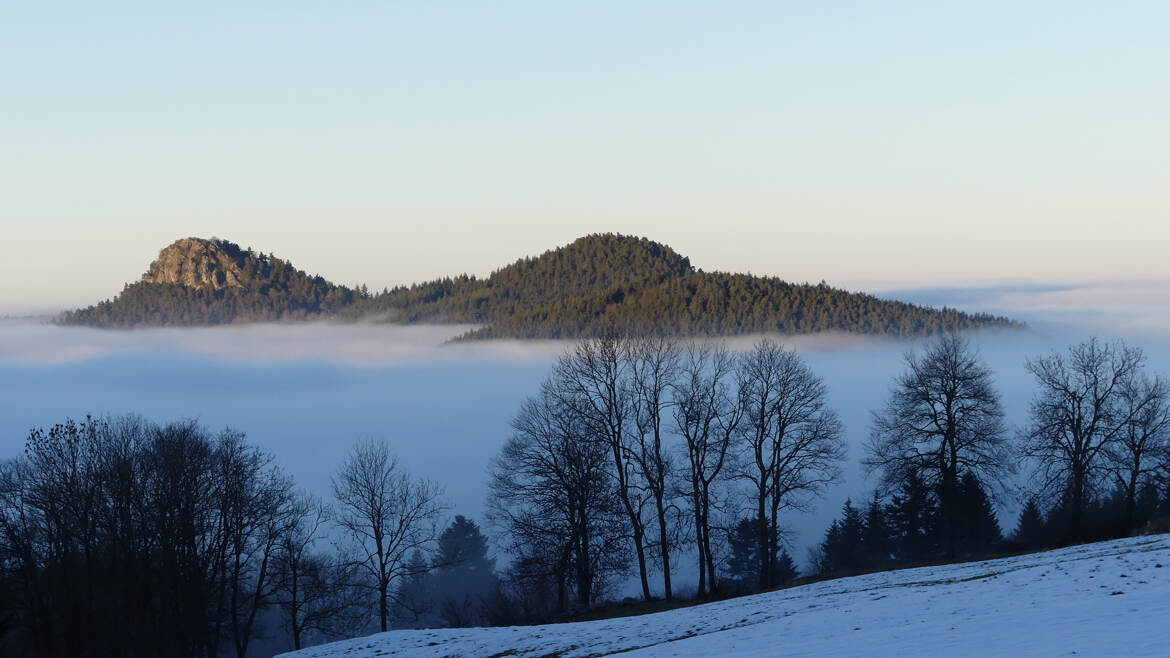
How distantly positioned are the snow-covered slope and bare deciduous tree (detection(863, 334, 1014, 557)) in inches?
394

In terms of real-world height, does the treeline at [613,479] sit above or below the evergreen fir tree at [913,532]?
above

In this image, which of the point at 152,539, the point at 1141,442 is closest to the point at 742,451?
the point at 1141,442

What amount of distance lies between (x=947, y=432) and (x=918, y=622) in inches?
1001

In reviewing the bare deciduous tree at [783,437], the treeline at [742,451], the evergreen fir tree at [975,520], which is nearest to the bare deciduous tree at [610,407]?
the treeline at [742,451]

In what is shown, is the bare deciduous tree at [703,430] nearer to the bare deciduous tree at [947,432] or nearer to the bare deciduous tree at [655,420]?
the bare deciduous tree at [655,420]

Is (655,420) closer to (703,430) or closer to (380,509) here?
(703,430)

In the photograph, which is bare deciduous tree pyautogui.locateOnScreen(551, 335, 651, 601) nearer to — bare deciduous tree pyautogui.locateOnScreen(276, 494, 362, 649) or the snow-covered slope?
the snow-covered slope

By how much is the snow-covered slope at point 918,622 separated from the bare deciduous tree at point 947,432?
32.8ft

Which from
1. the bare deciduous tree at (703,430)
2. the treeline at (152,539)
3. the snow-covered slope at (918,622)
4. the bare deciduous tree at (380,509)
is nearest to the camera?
the snow-covered slope at (918,622)

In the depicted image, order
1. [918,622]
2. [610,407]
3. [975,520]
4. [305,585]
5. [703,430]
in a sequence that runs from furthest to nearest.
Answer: [975,520] → [305,585] → [703,430] → [610,407] → [918,622]

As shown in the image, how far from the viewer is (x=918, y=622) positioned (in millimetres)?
20594

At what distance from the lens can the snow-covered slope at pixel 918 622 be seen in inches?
A: 695

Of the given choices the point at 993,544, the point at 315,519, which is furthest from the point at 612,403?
the point at 993,544

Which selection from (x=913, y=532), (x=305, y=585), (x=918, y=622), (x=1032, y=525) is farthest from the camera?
(x=1032, y=525)
